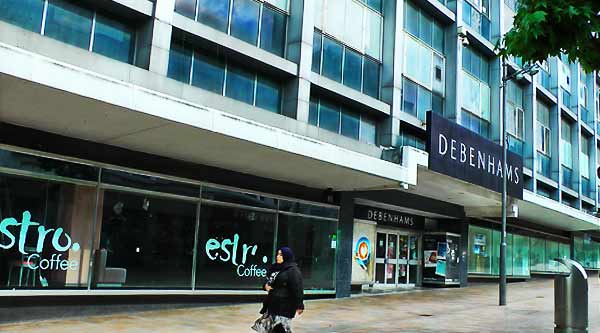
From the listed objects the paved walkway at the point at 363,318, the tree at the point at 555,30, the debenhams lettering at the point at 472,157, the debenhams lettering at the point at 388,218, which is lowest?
the paved walkway at the point at 363,318

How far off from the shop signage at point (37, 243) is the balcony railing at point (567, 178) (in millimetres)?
29348

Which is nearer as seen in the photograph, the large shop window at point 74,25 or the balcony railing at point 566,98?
the large shop window at point 74,25

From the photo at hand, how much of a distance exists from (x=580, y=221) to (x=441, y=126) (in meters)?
17.6

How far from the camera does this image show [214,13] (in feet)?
47.0

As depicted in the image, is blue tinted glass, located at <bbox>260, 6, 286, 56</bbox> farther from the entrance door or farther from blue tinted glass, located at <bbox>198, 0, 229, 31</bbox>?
the entrance door

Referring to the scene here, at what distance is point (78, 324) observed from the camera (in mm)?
11180

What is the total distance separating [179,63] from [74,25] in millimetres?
2507

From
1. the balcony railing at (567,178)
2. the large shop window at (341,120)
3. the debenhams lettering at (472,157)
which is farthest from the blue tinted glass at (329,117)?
the balcony railing at (567,178)

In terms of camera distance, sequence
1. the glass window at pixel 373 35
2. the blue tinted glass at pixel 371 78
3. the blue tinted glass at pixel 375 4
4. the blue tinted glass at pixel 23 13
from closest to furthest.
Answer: the blue tinted glass at pixel 23 13 < the blue tinted glass at pixel 371 78 < the glass window at pixel 373 35 < the blue tinted glass at pixel 375 4

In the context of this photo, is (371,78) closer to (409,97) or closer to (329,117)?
(409,97)

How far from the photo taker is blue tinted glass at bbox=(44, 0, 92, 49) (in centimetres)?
1151

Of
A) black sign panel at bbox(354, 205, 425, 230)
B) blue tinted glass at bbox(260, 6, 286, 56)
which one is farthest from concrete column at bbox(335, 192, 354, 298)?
blue tinted glass at bbox(260, 6, 286, 56)

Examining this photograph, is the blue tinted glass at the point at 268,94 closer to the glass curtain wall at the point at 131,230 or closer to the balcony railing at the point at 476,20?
the glass curtain wall at the point at 131,230

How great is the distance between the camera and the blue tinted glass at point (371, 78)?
18.9 m
